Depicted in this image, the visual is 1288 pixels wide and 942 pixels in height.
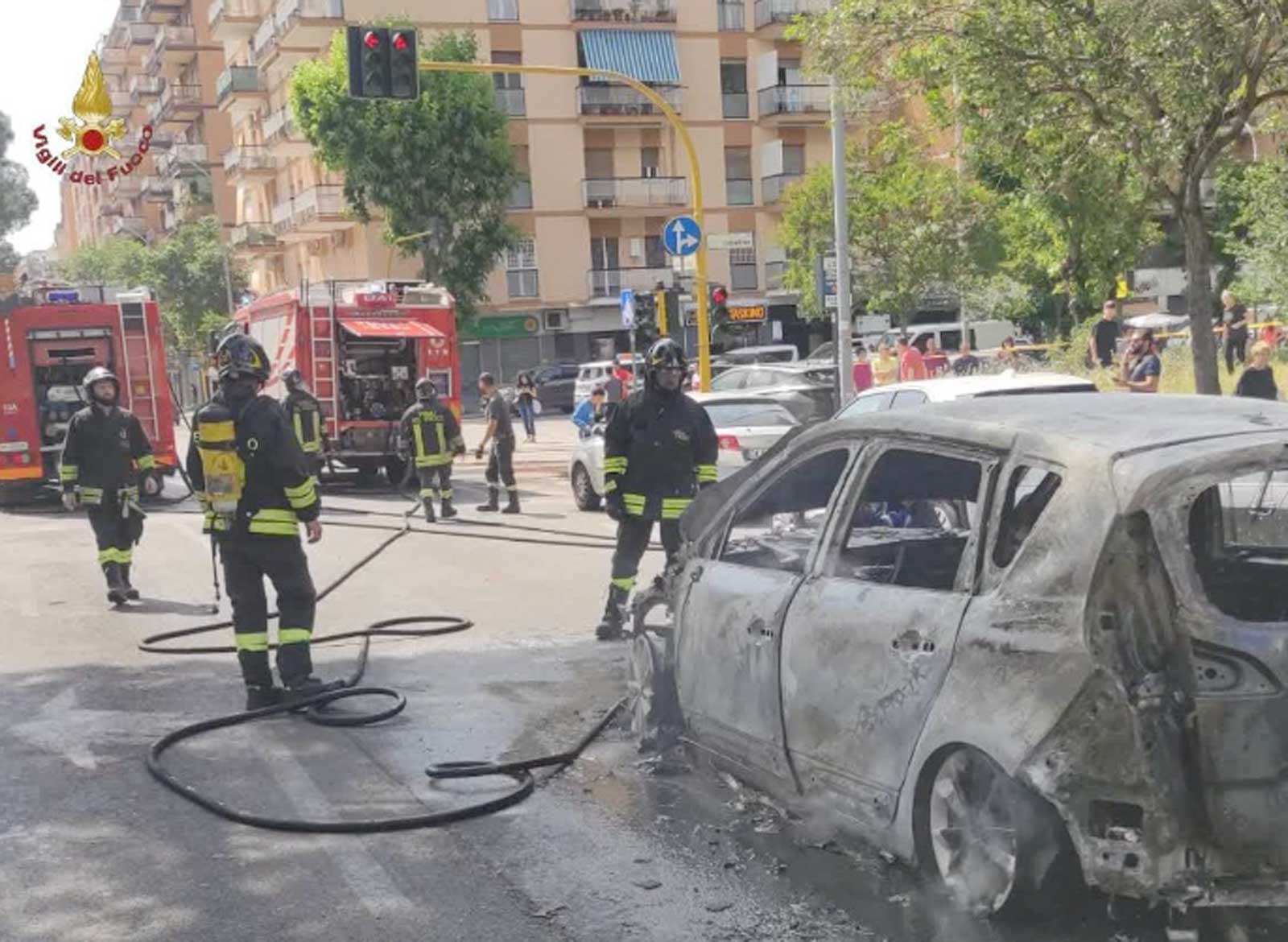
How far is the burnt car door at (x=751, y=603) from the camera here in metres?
4.88

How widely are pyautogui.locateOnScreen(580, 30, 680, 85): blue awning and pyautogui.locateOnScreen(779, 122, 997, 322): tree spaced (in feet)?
46.0

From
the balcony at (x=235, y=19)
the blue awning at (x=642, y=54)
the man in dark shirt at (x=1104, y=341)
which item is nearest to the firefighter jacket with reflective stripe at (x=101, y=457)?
the man in dark shirt at (x=1104, y=341)

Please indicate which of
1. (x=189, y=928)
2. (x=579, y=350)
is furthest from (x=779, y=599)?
(x=579, y=350)

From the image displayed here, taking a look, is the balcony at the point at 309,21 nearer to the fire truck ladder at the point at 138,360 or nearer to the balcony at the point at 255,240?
the balcony at the point at 255,240

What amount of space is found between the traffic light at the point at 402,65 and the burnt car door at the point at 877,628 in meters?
12.1

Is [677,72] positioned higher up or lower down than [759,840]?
higher up

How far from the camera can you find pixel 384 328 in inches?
829

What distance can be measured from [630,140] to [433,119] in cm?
1172

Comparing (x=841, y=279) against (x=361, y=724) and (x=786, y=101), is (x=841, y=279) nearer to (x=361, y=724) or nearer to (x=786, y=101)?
(x=361, y=724)

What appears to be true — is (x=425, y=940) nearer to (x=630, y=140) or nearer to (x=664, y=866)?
(x=664, y=866)

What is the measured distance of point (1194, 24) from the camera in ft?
37.4

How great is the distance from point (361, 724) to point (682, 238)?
41.8 feet

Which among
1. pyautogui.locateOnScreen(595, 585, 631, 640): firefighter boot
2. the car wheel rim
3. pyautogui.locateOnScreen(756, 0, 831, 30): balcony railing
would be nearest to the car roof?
pyautogui.locateOnScreen(595, 585, 631, 640): firefighter boot

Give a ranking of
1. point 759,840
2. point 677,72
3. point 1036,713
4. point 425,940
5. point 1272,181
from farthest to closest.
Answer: point 677,72 → point 1272,181 → point 759,840 → point 425,940 → point 1036,713
